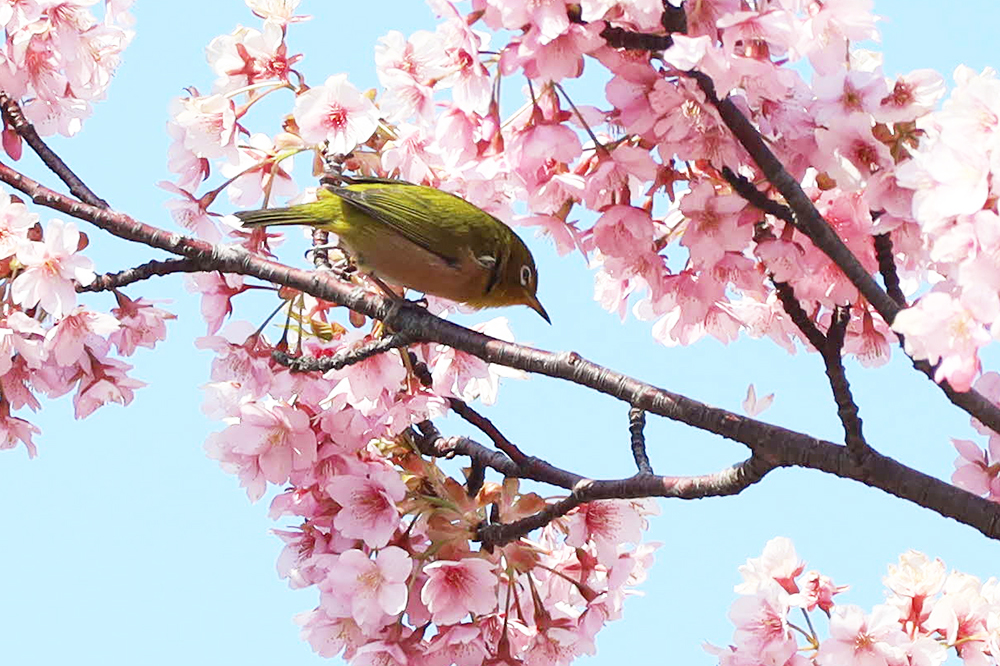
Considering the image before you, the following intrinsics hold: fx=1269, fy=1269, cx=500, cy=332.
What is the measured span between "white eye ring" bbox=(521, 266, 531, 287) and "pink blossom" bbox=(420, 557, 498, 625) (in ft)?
5.42

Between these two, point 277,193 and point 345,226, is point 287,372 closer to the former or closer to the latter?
point 277,193

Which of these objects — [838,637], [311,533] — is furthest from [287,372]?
[838,637]

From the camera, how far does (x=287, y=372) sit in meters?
4.11

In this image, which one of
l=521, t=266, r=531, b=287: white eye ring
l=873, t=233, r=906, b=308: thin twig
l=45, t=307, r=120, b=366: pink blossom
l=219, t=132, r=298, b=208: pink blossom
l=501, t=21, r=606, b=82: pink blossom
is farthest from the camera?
l=521, t=266, r=531, b=287: white eye ring

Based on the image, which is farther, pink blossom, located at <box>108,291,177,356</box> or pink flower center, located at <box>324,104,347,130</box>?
pink blossom, located at <box>108,291,177,356</box>

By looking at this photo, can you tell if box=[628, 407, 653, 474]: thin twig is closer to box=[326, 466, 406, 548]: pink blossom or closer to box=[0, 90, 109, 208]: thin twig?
box=[326, 466, 406, 548]: pink blossom

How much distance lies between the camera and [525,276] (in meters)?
5.29

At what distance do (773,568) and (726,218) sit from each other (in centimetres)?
118

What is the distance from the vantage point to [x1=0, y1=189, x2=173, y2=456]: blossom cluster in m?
3.86

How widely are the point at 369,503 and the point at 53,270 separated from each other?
1204 mm

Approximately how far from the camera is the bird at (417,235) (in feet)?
15.8

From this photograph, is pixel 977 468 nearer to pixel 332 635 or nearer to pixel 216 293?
pixel 332 635

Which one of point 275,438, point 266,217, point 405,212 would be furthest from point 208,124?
point 275,438

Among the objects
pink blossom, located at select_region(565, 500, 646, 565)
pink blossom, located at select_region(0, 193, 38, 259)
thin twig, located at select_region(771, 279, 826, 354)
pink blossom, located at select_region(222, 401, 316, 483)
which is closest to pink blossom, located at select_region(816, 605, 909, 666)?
pink blossom, located at select_region(565, 500, 646, 565)
